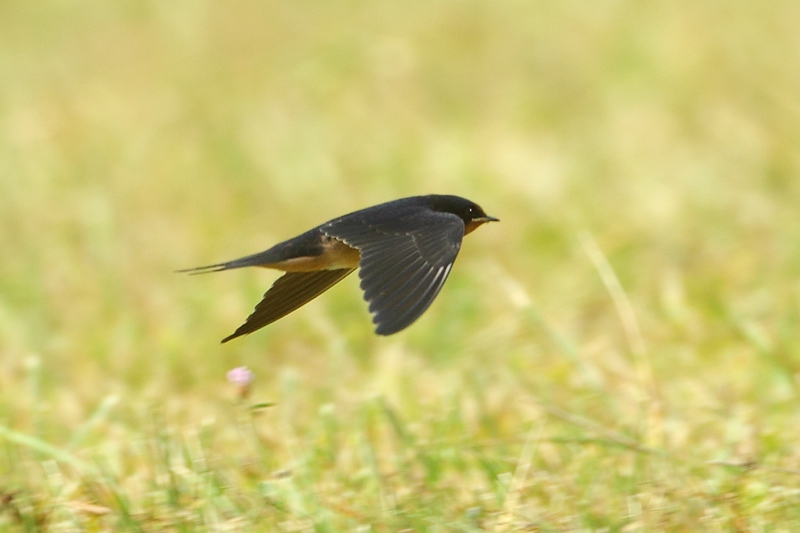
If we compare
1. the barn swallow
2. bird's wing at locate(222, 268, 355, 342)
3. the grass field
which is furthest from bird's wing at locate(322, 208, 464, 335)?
the grass field

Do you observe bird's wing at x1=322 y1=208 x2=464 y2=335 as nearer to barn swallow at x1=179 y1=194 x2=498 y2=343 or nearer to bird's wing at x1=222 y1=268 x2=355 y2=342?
barn swallow at x1=179 y1=194 x2=498 y2=343

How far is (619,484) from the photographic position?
2.60 m

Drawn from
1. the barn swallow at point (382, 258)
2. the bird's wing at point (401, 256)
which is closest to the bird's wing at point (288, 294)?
the barn swallow at point (382, 258)

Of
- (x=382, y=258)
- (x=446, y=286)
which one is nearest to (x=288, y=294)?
(x=382, y=258)

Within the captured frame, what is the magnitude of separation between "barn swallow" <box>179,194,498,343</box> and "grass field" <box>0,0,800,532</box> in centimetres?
28

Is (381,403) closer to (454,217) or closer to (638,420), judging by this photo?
(454,217)

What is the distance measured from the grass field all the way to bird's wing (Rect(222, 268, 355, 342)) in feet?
0.62

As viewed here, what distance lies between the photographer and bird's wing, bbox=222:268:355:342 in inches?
101

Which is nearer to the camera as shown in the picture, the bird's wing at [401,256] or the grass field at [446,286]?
the bird's wing at [401,256]

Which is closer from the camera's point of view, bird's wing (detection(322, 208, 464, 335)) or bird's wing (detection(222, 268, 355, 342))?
bird's wing (detection(322, 208, 464, 335))

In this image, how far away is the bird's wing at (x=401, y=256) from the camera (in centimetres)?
219

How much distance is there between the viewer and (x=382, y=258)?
2.44m

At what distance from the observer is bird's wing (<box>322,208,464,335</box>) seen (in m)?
2.19

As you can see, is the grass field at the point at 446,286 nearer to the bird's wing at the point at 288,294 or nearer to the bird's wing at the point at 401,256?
the bird's wing at the point at 288,294
